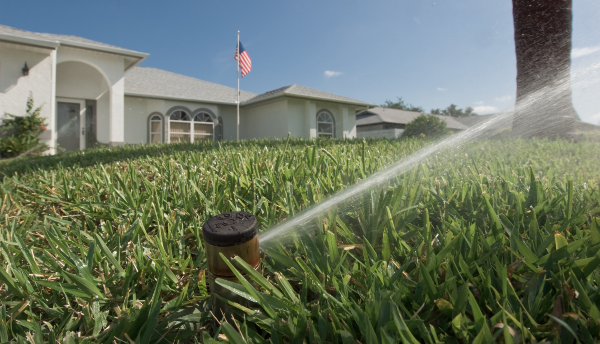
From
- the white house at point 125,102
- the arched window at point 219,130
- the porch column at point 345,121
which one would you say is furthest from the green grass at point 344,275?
the porch column at point 345,121

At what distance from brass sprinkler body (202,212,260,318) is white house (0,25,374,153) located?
12.2 metres

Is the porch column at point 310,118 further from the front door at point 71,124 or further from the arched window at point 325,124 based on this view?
the front door at point 71,124

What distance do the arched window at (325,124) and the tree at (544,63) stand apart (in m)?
12.5

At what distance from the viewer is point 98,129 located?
1341 cm

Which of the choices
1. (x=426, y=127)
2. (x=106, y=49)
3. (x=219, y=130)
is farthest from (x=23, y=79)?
(x=426, y=127)

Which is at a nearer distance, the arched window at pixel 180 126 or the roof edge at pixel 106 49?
the roof edge at pixel 106 49

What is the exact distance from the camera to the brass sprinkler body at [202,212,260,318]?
77 cm

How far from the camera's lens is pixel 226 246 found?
778 mm

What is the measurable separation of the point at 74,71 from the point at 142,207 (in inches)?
590

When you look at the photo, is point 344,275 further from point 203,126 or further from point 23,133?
point 203,126

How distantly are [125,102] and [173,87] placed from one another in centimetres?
281

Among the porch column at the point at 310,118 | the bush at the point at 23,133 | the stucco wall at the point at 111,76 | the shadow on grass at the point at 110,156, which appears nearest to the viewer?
the shadow on grass at the point at 110,156

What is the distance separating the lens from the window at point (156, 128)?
15.2 m

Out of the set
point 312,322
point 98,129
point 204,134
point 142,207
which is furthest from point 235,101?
point 312,322
